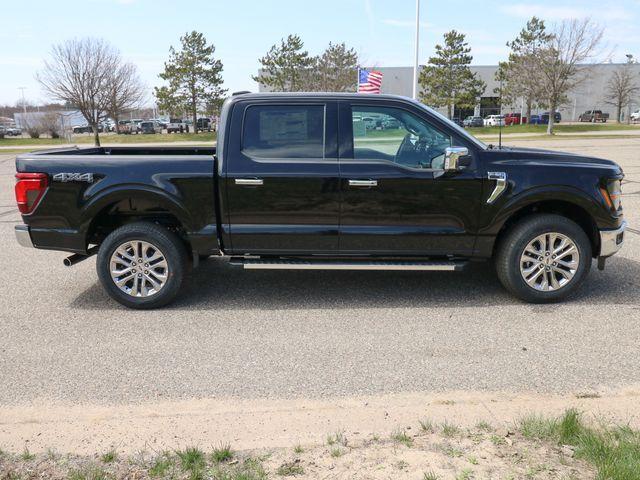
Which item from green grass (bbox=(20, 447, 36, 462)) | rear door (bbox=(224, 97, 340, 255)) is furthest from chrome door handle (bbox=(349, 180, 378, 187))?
green grass (bbox=(20, 447, 36, 462))

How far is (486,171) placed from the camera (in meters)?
5.17

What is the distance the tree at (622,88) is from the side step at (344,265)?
244ft

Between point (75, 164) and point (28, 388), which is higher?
point (75, 164)

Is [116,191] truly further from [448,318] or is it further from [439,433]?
[439,433]

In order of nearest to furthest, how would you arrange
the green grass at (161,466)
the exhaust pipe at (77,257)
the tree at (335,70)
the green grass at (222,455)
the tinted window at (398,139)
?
the green grass at (161,466)
the green grass at (222,455)
the tinted window at (398,139)
the exhaust pipe at (77,257)
the tree at (335,70)

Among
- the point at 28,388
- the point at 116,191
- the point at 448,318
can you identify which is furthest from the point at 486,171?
the point at 28,388

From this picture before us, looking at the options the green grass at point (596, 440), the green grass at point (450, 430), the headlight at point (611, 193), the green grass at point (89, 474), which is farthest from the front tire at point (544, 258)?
the green grass at point (89, 474)

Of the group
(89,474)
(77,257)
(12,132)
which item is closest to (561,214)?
(89,474)

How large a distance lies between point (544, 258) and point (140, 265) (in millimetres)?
3801

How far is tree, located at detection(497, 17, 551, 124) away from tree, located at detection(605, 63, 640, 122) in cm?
1814

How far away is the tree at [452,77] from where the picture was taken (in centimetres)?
5562

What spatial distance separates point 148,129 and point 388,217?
59.5 meters

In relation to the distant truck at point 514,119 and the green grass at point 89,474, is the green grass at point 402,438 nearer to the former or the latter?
the green grass at point 89,474

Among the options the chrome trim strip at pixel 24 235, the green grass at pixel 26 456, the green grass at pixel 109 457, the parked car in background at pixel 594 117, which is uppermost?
the parked car in background at pixel 594 117
